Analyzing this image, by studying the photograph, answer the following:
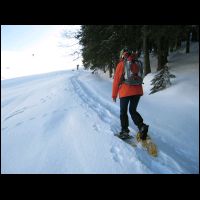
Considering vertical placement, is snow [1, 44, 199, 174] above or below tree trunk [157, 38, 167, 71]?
below

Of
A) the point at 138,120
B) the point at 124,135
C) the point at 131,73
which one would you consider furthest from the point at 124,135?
the point at 131,73

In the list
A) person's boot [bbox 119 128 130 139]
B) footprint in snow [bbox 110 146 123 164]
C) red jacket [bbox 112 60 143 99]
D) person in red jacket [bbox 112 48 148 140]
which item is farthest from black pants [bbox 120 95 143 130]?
footprint in snow [bbox 110 146 123 164]

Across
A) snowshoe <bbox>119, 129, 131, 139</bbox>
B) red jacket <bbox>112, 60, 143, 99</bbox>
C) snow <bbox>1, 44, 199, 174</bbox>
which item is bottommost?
snow <bbox>1, 44, 199, 174</bbox>

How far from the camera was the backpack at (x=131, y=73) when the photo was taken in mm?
6086

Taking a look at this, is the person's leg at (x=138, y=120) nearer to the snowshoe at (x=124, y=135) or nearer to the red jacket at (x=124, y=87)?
the red jacket at (x=124, y=87)

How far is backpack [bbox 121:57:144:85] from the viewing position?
20.0ft

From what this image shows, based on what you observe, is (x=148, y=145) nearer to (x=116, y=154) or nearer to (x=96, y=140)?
(x=116, y=154)

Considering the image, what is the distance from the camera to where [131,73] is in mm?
6129

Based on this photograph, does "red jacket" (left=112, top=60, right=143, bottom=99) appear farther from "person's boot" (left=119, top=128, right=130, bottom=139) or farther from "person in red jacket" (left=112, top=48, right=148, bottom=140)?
"person's boot" (left=119, top=128, right=130, bottom=139)

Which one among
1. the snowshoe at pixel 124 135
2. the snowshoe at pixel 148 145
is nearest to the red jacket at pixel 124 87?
the snowshoe at pixel 124 135
